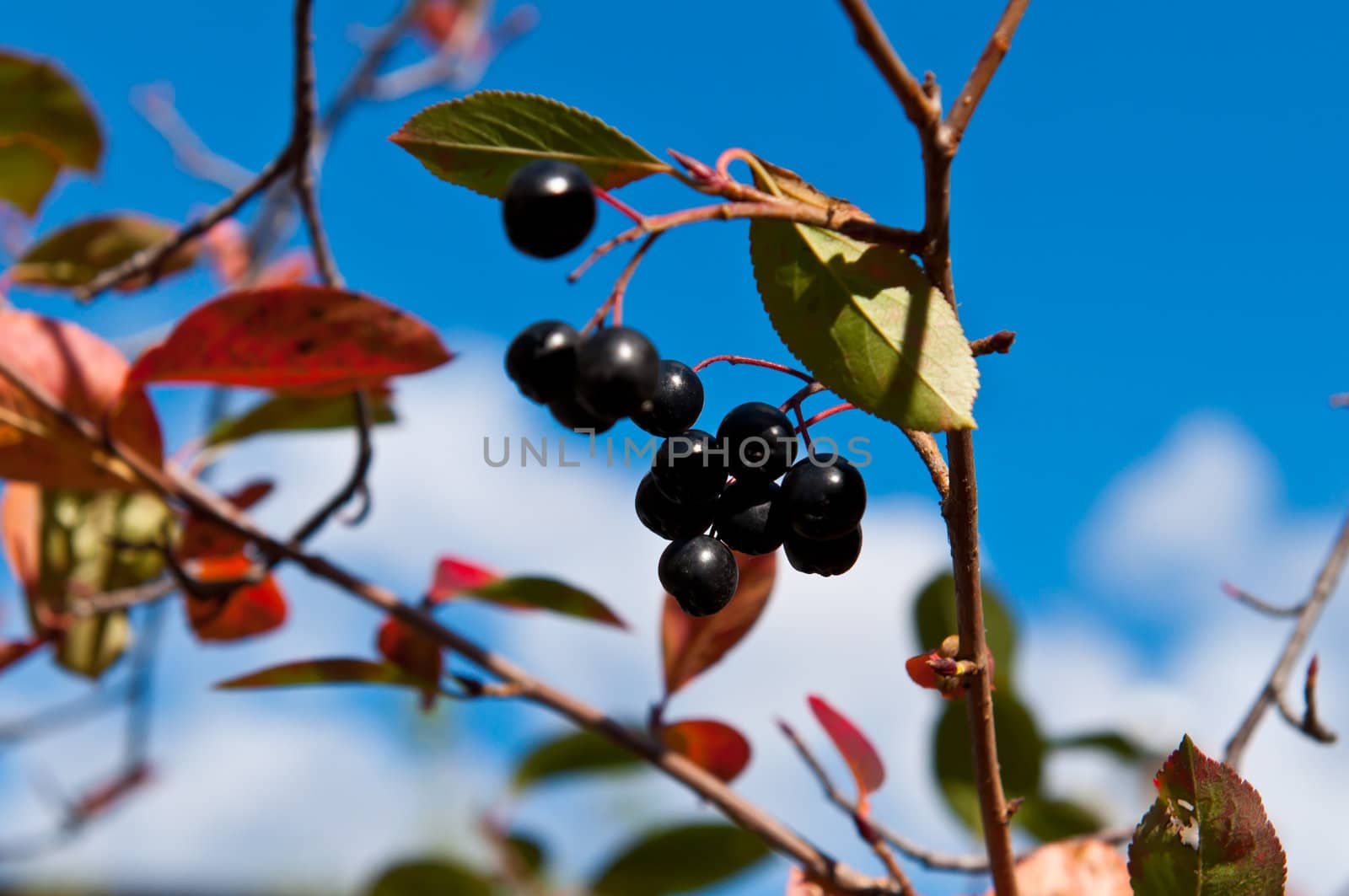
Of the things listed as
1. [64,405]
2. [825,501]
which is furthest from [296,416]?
[825,501]

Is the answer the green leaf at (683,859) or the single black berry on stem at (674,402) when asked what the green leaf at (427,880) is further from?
the single black berry on stem at (674,402)

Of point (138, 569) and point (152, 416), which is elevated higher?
point (152, 416)

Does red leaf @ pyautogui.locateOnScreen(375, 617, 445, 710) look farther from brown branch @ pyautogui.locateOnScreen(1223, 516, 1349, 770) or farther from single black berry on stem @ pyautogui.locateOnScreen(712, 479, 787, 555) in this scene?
brown branch @ pyautogui.locateOnScreen(1223, 516, 1349, 770)

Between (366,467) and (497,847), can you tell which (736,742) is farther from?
(497,847)

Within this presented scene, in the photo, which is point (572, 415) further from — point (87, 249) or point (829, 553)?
point (87, 249)

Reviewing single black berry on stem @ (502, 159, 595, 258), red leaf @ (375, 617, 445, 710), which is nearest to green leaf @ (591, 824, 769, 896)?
red leaf @ (375, 617, 445, 710)

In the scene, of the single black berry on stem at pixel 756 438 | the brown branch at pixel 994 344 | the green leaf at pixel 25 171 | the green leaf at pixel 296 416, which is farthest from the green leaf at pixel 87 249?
the brown branch at pixel 994 344

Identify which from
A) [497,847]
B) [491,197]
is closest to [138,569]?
[497,847]
